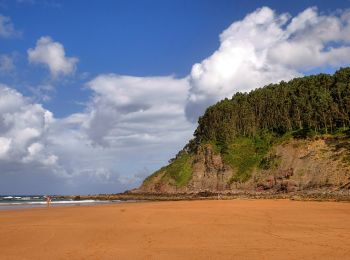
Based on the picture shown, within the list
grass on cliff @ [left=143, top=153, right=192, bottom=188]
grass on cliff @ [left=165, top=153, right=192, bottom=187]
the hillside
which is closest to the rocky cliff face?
the hillside

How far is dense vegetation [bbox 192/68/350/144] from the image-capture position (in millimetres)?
92188

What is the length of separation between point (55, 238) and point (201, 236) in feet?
24.2

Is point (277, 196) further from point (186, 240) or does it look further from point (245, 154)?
point (186, 240)

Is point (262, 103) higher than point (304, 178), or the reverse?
point (262, 103)

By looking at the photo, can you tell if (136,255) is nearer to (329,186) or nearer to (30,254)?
(30,254)

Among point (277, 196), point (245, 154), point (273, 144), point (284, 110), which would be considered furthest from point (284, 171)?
point (284, 110)

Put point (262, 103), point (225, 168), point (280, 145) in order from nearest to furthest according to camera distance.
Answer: point (280, 145) < point (225, 168) < point (262, 103)

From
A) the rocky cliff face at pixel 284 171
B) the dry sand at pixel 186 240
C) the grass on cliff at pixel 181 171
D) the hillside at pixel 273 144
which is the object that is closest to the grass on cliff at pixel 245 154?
the hillside at pixel 273 144

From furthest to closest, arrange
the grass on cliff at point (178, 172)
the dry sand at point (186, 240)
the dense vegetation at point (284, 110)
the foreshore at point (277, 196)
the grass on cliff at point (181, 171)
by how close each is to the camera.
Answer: the grass on cliff at point (178, 172)
the grass on cliff at point (181, 171)
the dense vegetation at point (284, 110)
the foreshore at point (277, 196)
the dry sand at point (186, 240)

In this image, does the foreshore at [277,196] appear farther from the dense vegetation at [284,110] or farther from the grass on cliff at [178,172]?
the dense vegetation at [284,110]

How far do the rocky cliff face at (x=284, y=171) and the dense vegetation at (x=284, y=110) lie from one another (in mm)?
8433

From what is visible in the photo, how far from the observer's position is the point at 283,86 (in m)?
117

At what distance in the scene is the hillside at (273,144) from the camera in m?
75.1

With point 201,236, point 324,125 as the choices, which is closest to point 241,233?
point 201,236
